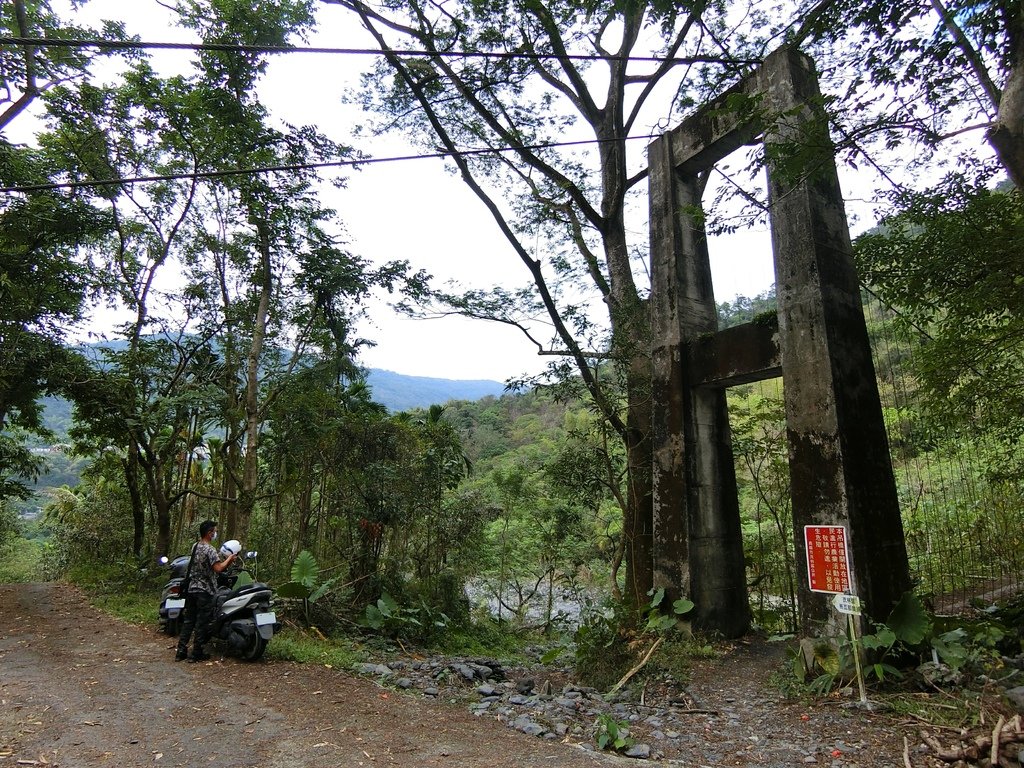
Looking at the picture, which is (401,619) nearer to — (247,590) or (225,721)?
(247,590)

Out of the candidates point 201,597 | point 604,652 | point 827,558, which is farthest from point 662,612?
point 201,597

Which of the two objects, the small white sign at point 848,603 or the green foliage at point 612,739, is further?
the small white sign at point 848,603

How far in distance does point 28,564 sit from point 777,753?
23724 mm

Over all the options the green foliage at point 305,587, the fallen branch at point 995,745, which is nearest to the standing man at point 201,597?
the green foliage at point 305,587

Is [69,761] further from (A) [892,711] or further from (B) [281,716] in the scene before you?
(A) [892,711]

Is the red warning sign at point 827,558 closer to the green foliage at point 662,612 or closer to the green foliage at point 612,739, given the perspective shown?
the green foliage at point 662,612

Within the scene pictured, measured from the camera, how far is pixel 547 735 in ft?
13.6

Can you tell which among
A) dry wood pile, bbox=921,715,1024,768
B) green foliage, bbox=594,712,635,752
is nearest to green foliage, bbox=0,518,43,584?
green foliage, bbox=594,712,635,752

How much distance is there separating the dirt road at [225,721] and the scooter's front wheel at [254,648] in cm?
15

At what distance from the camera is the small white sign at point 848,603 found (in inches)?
173

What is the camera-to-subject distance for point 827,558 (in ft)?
16.9

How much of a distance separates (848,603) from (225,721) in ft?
15.7

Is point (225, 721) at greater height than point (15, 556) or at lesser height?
greater

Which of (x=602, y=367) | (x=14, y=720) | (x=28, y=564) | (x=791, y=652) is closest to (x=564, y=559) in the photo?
(x=602, y=367)
